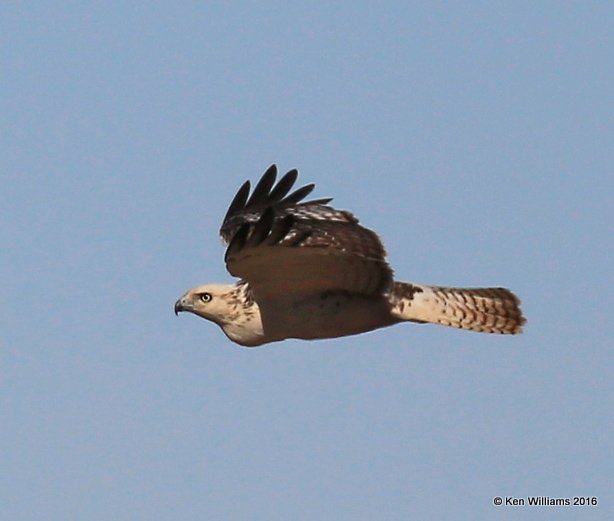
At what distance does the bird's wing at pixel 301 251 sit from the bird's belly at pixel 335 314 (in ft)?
0.35

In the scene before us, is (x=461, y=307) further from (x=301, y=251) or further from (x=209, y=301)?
(x=209, y=301)

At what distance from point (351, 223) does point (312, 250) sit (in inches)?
34.3

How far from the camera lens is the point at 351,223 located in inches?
546

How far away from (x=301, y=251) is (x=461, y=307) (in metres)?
2.40

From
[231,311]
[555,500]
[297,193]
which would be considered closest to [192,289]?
[231,311]

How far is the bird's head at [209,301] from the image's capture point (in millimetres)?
14672

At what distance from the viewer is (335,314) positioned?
1383cm

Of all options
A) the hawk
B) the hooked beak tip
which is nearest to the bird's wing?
the hawk

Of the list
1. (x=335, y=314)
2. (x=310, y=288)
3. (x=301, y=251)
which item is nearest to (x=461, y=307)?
(x=335, y=314)

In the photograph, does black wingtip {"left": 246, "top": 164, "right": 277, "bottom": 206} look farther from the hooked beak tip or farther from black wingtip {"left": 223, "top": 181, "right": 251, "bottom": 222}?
the hooked beak tip

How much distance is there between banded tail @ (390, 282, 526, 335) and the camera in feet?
46.0

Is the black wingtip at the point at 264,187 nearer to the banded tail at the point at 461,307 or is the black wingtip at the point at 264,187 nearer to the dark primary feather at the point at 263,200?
the dark primary feather at the point at 263,200

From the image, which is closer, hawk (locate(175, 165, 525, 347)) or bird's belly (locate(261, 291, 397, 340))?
hawk (locate(175, 165, 525, 347))

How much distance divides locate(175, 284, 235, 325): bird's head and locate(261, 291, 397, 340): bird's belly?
961 millimetres
